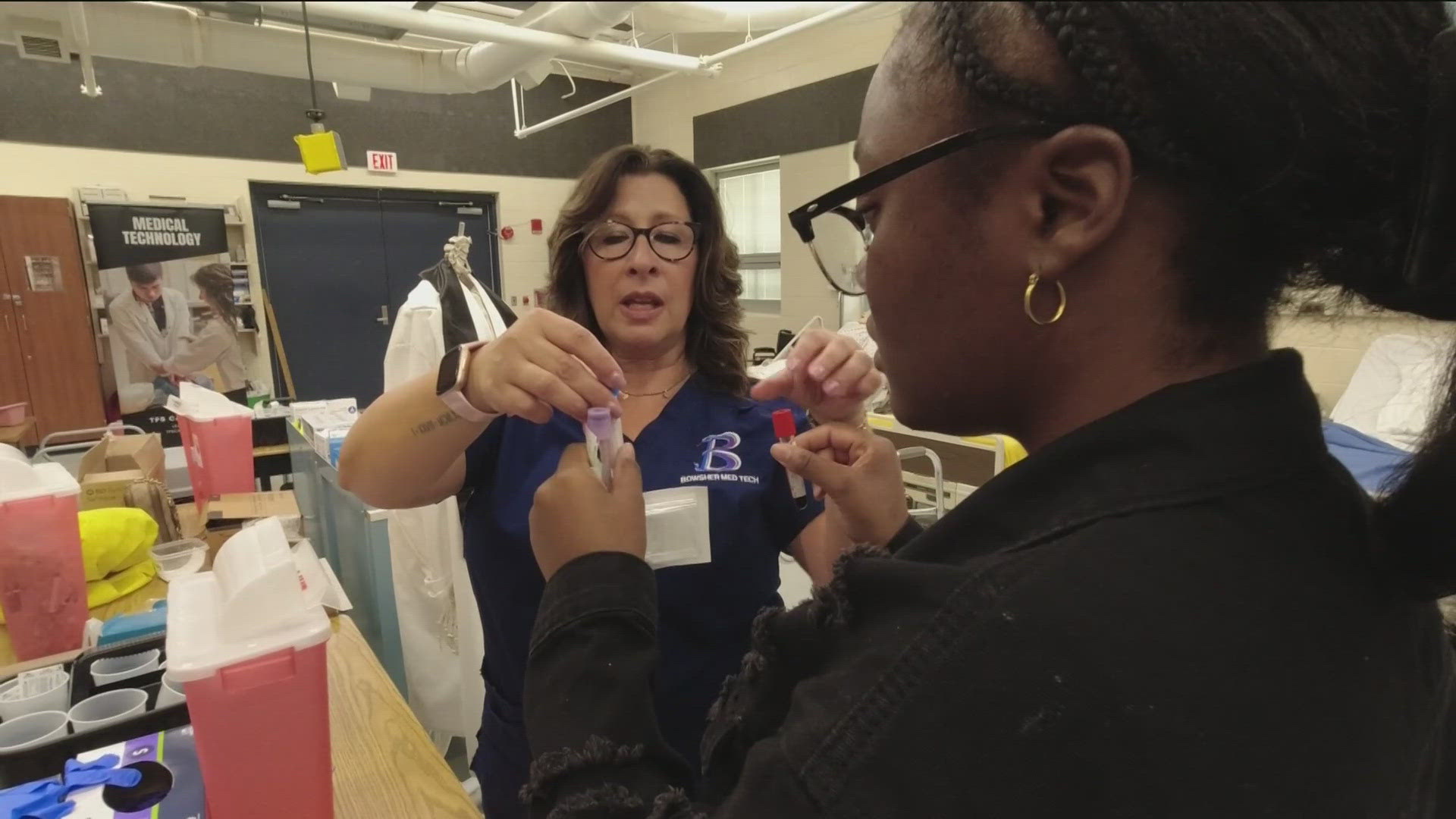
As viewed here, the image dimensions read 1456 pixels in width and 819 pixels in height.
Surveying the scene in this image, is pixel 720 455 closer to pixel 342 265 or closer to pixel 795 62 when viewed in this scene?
pixel 795 62

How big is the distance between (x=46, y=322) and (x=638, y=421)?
466cm

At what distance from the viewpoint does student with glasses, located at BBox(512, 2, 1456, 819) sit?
14.3 inches

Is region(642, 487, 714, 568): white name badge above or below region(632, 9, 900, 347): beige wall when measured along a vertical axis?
below

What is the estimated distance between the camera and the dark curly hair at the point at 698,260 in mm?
1227

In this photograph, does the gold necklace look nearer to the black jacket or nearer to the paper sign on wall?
the black jacket

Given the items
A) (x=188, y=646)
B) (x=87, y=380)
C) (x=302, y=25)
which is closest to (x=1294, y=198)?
(x=302, y=25)

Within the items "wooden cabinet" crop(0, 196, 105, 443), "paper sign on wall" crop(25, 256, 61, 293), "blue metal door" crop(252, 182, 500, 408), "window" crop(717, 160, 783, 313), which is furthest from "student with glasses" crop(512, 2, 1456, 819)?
"blue metal door" crop(252, 182, 500, 408)

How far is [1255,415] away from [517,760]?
1010 mm

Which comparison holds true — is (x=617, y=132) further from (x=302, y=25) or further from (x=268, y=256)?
(x=302, y=25)

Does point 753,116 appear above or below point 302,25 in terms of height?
above

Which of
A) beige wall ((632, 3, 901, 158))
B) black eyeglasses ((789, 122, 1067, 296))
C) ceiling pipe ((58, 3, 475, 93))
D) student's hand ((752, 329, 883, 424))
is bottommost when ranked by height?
student's hand ((752, 329, 883, 424))

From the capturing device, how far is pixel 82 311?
165 inches

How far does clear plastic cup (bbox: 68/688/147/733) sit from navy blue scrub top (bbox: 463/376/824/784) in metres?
0.41

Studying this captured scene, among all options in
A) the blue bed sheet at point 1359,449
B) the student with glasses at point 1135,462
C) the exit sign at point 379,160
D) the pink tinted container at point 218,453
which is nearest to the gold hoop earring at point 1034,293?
the student with glasses at point 1135,462
